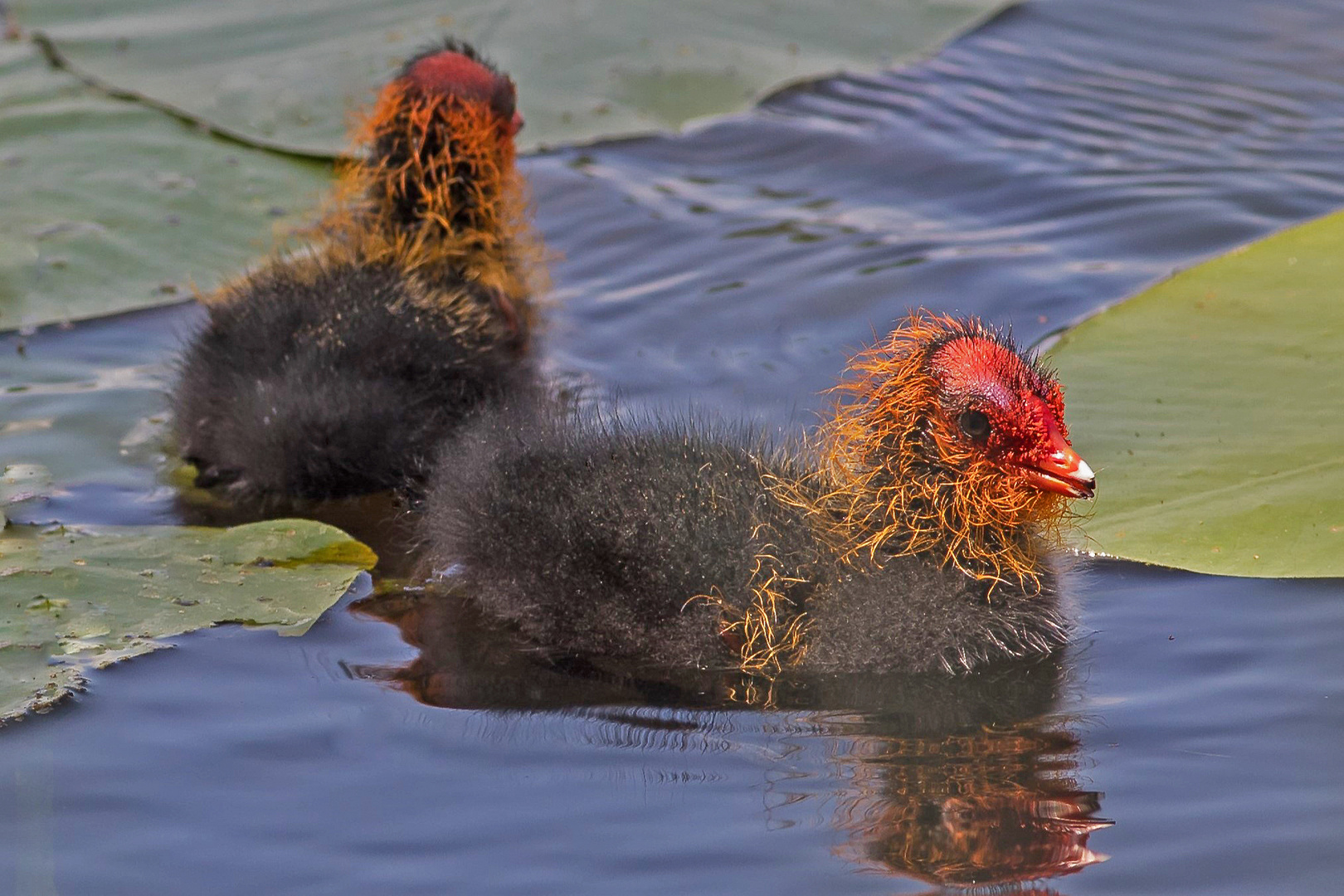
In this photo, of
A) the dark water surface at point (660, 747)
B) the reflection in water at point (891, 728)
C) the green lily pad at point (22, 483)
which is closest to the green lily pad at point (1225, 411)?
the dark water surface at point (660, 747)

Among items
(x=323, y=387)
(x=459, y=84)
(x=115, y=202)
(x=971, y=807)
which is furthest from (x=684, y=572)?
(x=115, y=202)

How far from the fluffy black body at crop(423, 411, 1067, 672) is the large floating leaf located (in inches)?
117

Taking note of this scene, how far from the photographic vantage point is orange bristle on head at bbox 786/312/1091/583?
3.64 meters

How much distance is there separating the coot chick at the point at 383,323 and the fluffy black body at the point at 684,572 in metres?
0.66

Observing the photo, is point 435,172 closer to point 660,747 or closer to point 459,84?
point 459,84

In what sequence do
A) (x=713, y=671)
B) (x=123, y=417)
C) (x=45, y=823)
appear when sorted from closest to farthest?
(x=45, y=823) → (x=713, y=671) → (x=123, y=417)

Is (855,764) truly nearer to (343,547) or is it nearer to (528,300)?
(343,547)

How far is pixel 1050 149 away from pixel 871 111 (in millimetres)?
868

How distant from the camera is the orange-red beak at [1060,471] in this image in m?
3.59

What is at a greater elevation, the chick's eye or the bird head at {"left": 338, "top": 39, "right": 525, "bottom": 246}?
the bird head at {"left": 338, "top": 39, "right": 525, "bottom": 246}

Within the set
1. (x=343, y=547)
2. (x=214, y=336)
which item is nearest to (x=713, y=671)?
(x=343, y=547)

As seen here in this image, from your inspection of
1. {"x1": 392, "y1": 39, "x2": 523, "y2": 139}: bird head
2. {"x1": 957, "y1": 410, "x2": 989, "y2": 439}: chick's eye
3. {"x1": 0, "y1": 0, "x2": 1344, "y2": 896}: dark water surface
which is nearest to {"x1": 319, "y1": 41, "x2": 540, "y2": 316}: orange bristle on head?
{"x1": 392, "y1": 39, "x2": 523, "y2": 139}: bird head

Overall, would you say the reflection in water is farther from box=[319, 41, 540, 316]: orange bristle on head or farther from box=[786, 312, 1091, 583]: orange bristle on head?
box=[319, 41, 540, 316]: orange bristle on head

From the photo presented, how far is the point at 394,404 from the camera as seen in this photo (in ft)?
14.8
